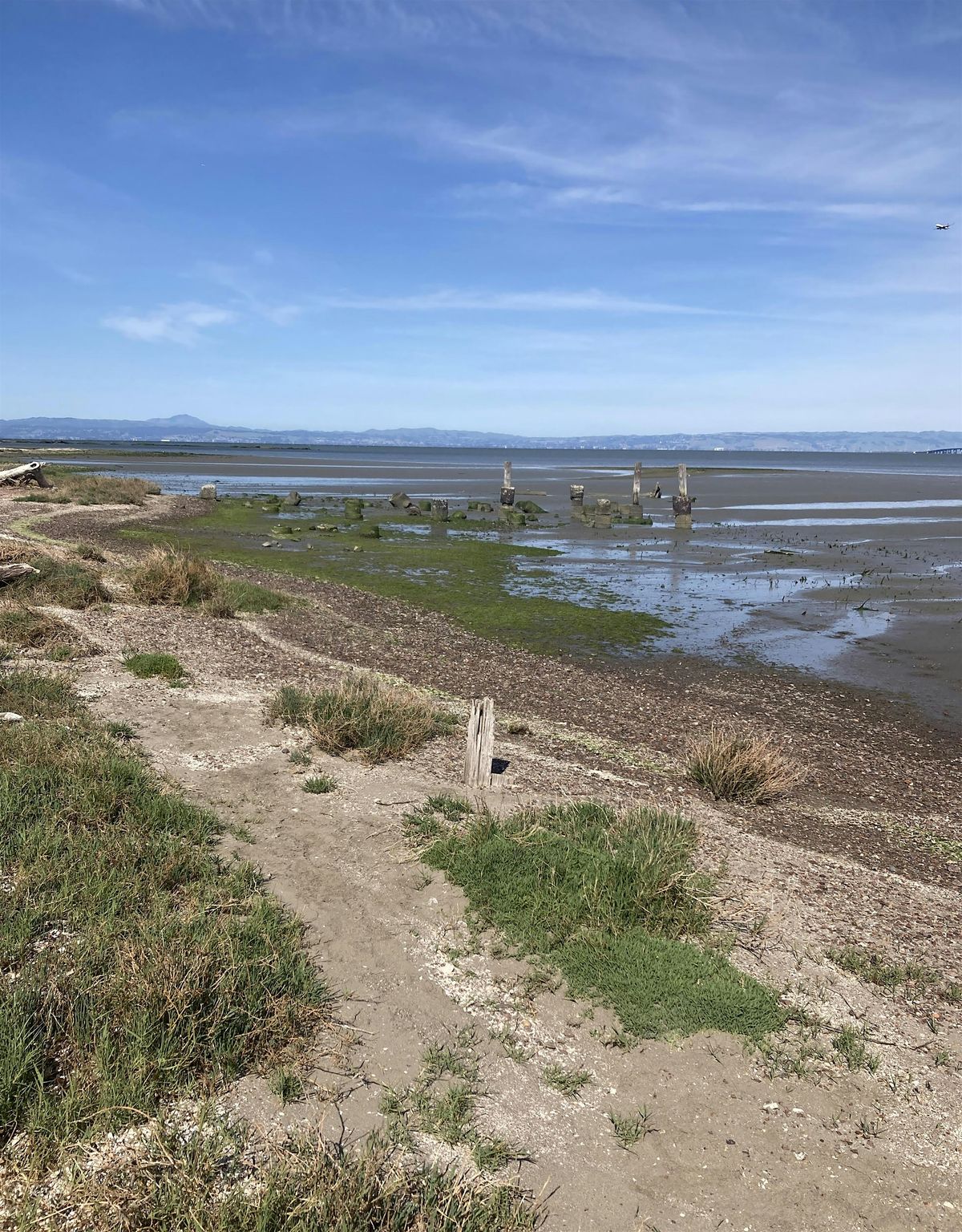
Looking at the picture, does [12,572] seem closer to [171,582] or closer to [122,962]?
[171,582]

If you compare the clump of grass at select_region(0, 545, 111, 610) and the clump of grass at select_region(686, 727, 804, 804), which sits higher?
the clump of grass at select_region(0, 545, 111, 610)

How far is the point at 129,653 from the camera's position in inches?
561

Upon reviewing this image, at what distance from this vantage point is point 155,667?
13.4 meters

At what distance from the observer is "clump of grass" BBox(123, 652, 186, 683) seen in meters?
13.2

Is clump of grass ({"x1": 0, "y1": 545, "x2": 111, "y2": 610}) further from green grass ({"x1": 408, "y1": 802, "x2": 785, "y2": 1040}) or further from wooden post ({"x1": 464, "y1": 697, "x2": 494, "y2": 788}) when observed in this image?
green grass ({"x1": 408, "y1": 802, "x2": 785, "y2": 1040})

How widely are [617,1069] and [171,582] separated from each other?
606 inches

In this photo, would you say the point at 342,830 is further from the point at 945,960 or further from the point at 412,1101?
the point at 945,960

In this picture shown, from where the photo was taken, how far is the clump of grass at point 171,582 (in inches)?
717

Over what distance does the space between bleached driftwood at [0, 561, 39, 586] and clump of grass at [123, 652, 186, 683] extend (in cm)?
504

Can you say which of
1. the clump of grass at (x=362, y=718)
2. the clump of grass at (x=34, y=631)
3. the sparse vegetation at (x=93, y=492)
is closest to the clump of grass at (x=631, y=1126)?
the clump of grass at (x=362, y=718)

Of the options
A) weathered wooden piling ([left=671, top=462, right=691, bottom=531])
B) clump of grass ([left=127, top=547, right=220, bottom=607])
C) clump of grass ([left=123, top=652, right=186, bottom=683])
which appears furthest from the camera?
weathered wooden piling ([left=671, top=462, right=691, bottom=531])

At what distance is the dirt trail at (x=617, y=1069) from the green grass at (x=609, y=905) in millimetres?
229

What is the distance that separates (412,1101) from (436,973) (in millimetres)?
1353

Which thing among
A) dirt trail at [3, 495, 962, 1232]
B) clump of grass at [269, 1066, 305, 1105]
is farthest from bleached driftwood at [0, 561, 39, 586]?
clump of grass at [269, 1066, 305, 1105]
